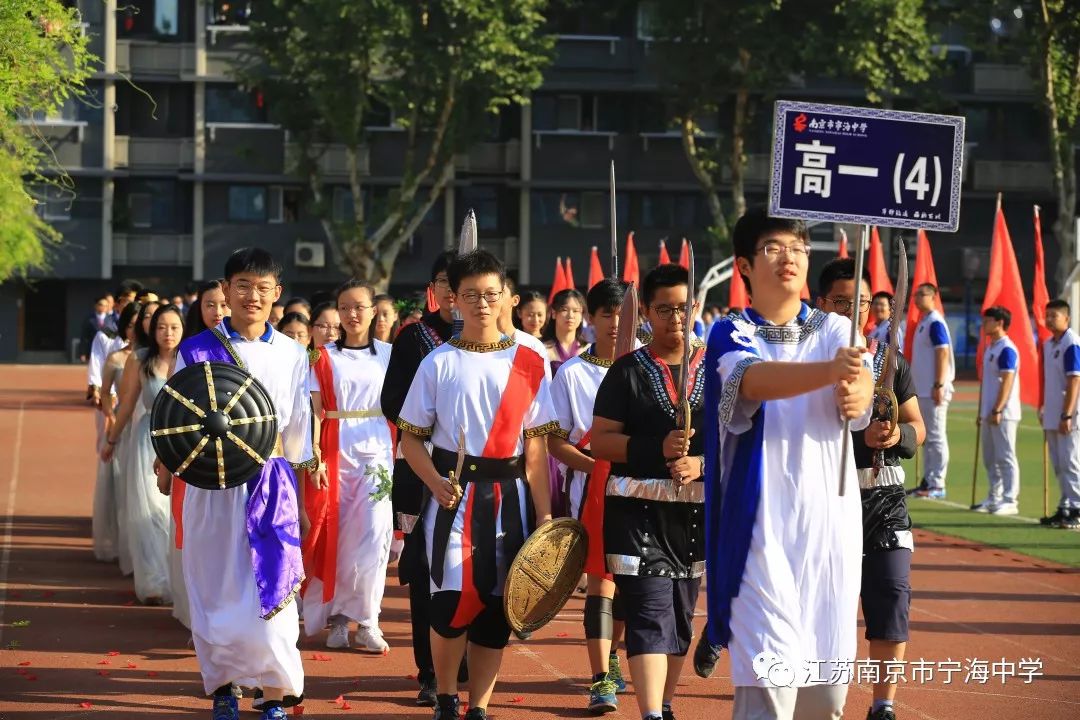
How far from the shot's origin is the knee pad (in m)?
7.35

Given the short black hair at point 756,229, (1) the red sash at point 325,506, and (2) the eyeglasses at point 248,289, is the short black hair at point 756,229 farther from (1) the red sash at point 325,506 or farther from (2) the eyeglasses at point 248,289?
(1) the red sash at point 325,506

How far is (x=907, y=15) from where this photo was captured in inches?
1547

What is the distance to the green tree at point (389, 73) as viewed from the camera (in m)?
37.4

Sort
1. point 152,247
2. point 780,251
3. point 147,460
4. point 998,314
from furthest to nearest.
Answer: point 152,247, point 998,314, point 147,460, point 780,251

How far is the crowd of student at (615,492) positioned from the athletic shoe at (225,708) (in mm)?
11

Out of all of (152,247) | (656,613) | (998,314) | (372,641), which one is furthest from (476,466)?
(152,247)

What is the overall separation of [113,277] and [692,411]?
44114 mm

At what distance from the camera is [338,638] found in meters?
9.09

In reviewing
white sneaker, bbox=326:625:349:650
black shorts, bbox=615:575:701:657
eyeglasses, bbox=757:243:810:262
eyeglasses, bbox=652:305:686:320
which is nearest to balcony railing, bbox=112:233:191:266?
white sneaker, bbox=326:625:349:650

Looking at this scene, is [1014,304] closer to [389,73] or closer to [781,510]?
[781,510]

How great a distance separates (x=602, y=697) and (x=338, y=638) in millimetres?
2265

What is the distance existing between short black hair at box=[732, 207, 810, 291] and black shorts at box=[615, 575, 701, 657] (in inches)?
68.6

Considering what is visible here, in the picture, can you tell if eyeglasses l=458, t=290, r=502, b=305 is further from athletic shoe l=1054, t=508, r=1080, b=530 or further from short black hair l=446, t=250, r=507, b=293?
athletic shoe l=1054, t=508, r=1080, b=530

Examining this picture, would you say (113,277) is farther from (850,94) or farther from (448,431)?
(448,431)
